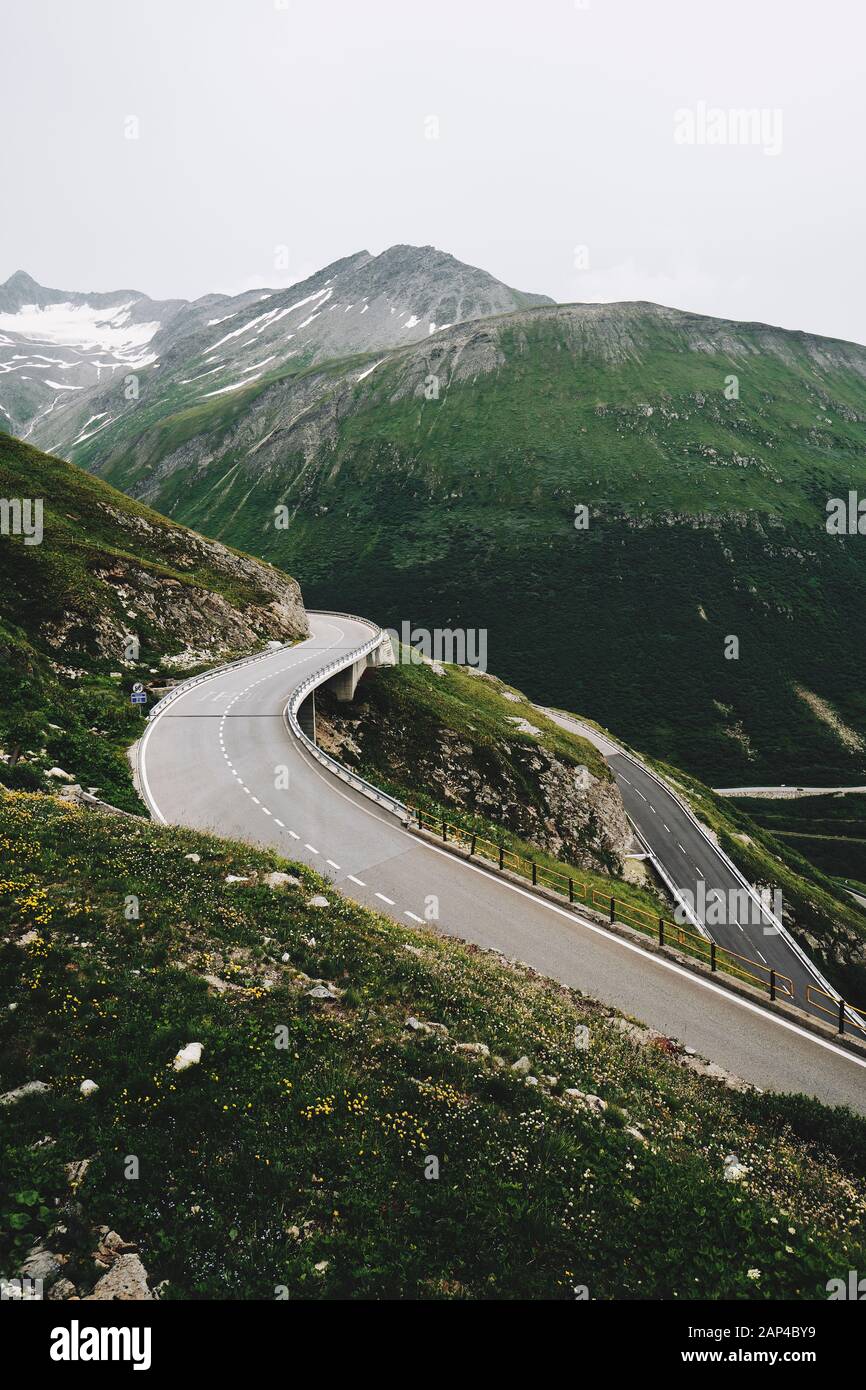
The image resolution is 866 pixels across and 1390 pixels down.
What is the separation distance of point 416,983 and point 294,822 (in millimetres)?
13030

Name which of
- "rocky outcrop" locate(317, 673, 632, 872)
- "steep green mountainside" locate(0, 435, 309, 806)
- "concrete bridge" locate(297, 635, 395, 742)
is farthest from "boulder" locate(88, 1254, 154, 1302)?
"rocky outcrop" locate(317, 673, 632, 872)

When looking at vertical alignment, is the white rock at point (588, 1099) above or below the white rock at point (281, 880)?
below

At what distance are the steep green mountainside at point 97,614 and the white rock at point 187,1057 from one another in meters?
15.1

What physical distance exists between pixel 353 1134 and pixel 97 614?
1539 inches

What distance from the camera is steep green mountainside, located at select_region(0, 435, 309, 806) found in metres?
25.0

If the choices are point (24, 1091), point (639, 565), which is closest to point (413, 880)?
point (24, 1091)

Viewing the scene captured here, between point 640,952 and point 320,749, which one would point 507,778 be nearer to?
point 320,749

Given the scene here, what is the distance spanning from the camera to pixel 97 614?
39.4 meters

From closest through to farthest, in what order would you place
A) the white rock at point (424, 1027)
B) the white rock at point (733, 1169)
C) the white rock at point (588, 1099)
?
the white rock at point (733, 1169) → the white rock at point (588, 1099) → the white rock at point (424, 1027)

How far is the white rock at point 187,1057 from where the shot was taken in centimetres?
873

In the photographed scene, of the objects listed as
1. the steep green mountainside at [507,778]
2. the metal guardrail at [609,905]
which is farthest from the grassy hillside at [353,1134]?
the steep green mountainside at [507,778]

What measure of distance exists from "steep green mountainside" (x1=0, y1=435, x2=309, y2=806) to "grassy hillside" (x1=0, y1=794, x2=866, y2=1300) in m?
12.5

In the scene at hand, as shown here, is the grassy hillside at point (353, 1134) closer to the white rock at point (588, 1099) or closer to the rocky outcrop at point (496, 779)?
the white rock at point (588, 1099)

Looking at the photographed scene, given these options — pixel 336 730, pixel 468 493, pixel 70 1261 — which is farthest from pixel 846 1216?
pixel 468 493
